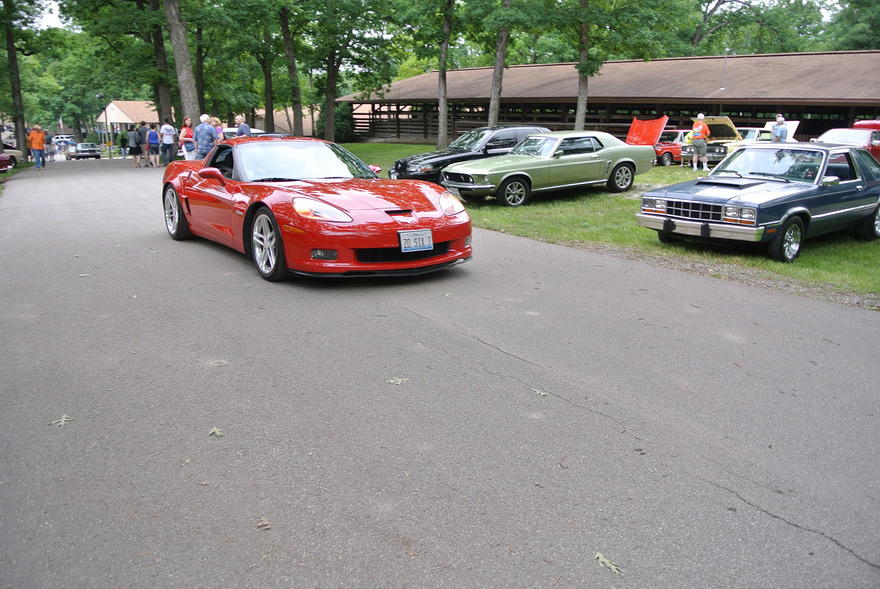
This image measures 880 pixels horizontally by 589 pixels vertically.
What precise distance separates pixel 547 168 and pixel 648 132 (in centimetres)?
1226

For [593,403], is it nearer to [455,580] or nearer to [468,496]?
[468,496]

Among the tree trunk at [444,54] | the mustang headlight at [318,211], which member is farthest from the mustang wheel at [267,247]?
the tree trunk at [444,54]

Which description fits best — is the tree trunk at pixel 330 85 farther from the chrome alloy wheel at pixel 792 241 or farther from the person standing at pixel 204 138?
the chrome alloy wheel at pixel 792 241

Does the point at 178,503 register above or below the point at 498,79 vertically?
below

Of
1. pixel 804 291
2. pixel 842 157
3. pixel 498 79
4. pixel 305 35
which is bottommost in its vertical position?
pixel 804 291

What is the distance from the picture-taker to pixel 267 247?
6922 mm

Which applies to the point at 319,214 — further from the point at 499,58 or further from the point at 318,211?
the point at 499,58

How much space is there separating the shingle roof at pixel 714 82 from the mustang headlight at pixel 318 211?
24.6 meters

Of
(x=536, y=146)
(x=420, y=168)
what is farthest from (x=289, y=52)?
(x=536, y=146)

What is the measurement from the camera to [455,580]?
8.11 ft

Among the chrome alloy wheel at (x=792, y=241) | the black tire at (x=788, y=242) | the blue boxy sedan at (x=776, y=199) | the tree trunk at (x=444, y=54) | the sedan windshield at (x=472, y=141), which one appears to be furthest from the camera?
the tree trunk at (x=444, y=54)

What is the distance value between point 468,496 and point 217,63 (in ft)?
134

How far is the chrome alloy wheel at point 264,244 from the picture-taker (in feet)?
22.3

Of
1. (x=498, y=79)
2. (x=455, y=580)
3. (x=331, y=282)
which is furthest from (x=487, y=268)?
(x=498, y=79)
